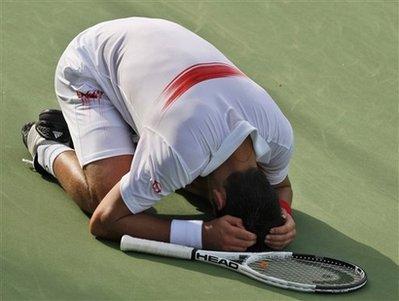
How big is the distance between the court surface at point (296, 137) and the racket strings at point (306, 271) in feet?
0.25

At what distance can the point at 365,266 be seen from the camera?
193 inches

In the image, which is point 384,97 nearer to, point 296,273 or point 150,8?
point 150,8

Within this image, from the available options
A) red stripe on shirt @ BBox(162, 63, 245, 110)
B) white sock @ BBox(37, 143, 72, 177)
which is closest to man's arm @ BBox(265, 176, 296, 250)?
red stripe on shirt @ BBox(162, 63, 245, 110)

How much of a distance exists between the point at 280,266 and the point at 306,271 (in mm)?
113

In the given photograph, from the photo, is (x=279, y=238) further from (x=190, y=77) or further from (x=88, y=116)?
(x=88, y=116)

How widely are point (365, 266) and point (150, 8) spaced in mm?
2708

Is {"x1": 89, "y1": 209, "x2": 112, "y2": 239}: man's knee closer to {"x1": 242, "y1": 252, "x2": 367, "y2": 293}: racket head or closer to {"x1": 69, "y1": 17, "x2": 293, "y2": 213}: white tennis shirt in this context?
{"x1": 69, "y1": 17, "x2": 293, "y2": 213}: white tennis shirt

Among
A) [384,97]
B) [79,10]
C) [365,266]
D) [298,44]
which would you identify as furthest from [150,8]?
[365,266]

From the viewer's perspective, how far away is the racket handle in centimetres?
466

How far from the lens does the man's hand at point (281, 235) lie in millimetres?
4707

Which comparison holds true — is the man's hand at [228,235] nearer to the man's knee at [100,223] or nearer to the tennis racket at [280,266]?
the tennis racket at [280,266]

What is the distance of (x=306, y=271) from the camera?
4.66 meters

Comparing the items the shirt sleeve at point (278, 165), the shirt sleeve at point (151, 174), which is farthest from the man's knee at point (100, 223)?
the shirt sleeve at point (278, 165)

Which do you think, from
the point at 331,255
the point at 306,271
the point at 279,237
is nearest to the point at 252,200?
the point at 279,237
